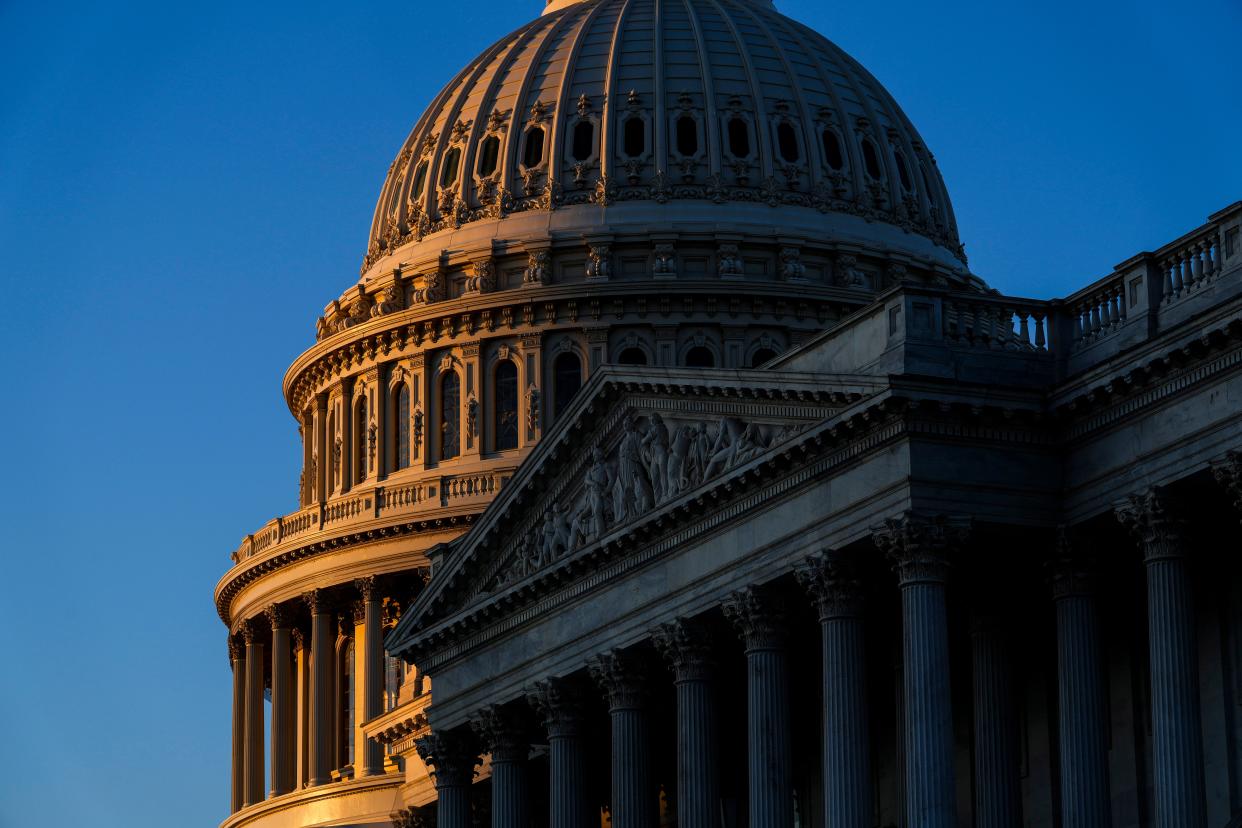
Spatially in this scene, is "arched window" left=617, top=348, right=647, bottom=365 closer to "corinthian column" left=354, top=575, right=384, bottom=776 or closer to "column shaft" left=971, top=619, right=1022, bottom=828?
"corinthian column" left=354, top=575, right=384, bottom=776

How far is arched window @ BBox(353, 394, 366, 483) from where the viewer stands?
120812 millimetres

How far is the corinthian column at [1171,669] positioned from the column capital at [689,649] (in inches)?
509

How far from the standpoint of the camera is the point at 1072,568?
2398 inches

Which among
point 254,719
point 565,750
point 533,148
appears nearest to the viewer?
point 565,750

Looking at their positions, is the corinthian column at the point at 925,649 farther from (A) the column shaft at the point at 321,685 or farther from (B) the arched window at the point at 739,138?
(A) the column shaft at the point at 321,685

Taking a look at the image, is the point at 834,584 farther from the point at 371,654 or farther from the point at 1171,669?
the point at 371,654

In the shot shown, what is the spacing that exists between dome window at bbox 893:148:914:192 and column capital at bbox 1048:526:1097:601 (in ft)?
198

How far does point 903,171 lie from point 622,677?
52.5m

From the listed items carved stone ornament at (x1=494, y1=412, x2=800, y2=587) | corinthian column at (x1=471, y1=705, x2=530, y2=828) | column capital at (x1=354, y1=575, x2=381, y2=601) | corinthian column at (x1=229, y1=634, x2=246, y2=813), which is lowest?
corinthian column at (x1=471, y1=705, x2=530, y2=828)

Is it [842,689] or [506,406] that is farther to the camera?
[506,406]

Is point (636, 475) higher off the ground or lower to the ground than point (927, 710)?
higher

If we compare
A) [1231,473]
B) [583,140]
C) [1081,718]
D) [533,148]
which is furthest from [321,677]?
[1231,473]

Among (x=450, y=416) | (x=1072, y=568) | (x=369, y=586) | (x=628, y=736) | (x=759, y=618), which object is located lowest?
(x=628, y=736)

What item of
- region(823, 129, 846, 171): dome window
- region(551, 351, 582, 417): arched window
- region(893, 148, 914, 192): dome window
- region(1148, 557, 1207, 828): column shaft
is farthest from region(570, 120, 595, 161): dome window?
region(1148, 557, 1207, 828): column shaft
